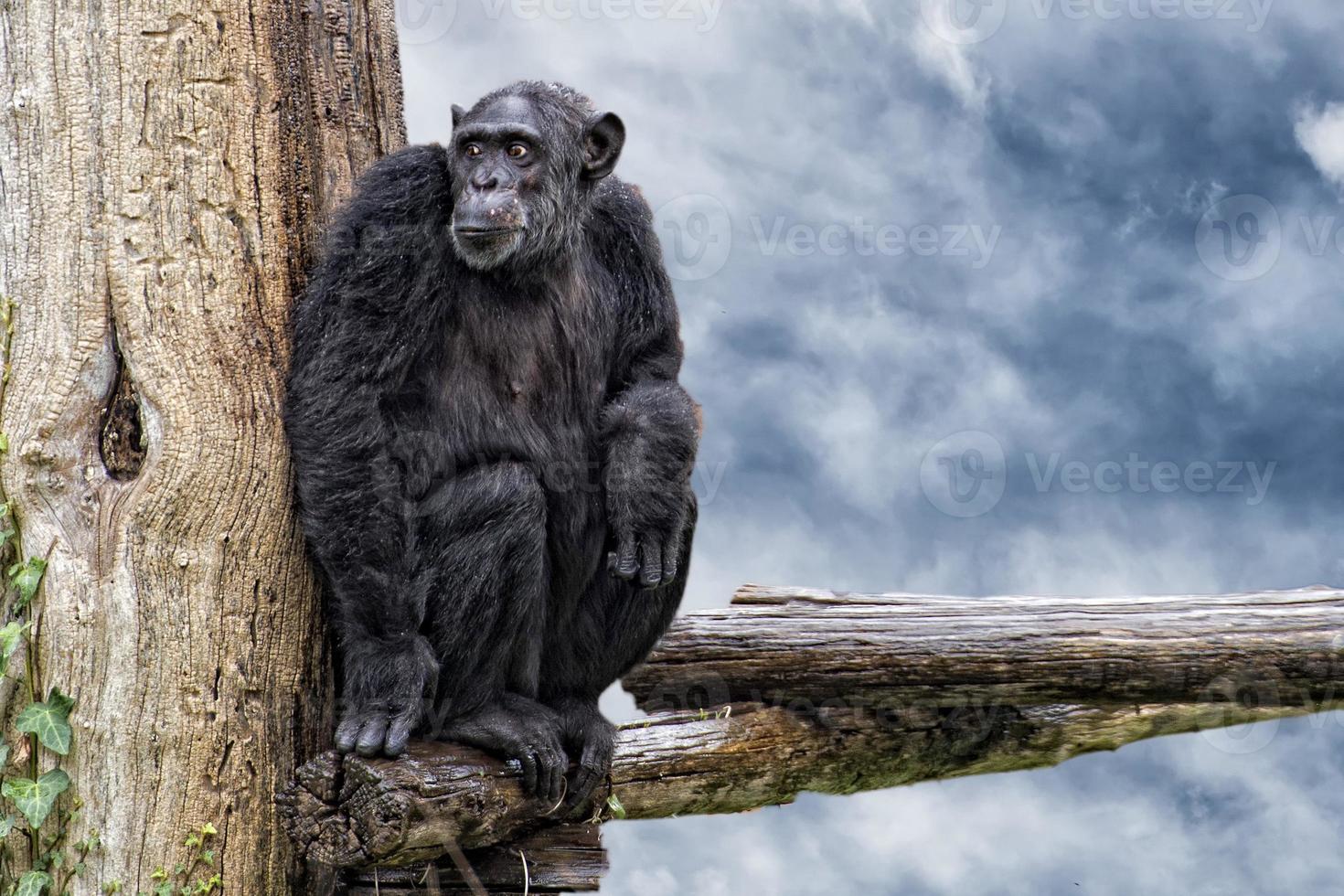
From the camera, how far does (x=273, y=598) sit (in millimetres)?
4516

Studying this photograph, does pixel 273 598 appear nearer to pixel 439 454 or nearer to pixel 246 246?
pixel 439 454

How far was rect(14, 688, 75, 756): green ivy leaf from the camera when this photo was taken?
4.28 m

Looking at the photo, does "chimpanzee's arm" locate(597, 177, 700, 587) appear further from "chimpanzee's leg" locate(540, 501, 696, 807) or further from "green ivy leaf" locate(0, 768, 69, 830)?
"green ivy leaf" locate(0, 768, 69, 830)

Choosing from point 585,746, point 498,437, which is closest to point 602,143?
point 498,437

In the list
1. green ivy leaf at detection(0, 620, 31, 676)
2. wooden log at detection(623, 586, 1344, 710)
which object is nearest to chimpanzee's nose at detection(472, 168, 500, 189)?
green ivy leaf at detection(0, 620, 31, 676)

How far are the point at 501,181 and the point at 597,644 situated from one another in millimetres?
1792

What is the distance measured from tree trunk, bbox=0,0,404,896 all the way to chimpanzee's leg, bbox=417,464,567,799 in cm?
52

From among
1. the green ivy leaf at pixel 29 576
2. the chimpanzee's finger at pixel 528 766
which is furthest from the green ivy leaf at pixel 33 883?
the chimpanzee's finger at pixel 528 766

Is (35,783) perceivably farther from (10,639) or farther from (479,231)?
(479,231)

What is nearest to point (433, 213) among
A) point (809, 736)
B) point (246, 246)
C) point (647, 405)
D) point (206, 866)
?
point (246, 246)

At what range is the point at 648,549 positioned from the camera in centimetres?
486

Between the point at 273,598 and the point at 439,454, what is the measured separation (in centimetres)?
74

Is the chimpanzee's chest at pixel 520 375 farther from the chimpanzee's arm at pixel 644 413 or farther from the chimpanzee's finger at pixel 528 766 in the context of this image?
the chimpanzee's finger at pixel 528 766

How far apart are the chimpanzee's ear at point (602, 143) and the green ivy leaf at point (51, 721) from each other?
102 inches
